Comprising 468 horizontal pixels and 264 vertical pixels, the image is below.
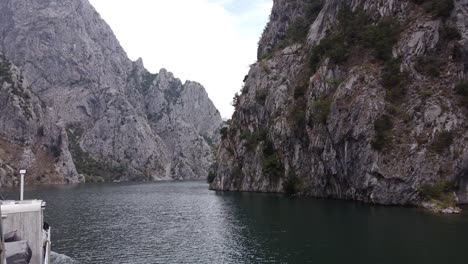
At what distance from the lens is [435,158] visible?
3477 inches

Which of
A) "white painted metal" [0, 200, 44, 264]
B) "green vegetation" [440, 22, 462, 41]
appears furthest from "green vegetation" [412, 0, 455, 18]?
"white painted metal" [0, 200, 44, 264]

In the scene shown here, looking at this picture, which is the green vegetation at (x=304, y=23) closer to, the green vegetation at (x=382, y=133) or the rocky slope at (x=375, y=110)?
the rocky slope at (x=375, y=110)

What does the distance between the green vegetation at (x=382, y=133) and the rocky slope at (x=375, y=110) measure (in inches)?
8.6

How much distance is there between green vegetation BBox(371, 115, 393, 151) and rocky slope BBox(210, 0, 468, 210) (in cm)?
22

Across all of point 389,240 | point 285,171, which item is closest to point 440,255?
point 389,240

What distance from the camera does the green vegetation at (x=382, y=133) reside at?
94.1 m

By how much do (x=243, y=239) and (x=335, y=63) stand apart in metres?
72.0

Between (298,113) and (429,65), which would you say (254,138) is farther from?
(429,65)

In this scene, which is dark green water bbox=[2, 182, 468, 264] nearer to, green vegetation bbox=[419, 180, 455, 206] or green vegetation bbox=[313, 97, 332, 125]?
green vegetation bbox=[419, 180, 455, 206]

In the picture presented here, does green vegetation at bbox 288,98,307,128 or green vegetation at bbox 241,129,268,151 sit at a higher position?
green vegetation at bbox 288,98,307,128

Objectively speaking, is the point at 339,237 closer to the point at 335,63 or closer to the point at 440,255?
the point at 440,255

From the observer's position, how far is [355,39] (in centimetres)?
11738

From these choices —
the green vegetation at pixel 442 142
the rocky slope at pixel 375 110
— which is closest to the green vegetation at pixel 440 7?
the rocky slope at pixel 375 110

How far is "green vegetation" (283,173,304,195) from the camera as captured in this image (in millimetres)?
122750
